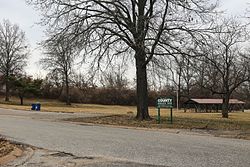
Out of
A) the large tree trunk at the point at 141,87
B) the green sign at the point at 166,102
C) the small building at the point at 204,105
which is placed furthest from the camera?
the small building at the point at 204,105

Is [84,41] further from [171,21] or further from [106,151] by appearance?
[106,151]

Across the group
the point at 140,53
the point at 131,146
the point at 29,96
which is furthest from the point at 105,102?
the point at 131,146

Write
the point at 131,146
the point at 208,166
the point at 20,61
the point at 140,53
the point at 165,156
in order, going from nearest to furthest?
1. the point at 208,166
2. the point at 165,156
3. the point at 131,146
4. the point at 140,53
5. the point at 20,61

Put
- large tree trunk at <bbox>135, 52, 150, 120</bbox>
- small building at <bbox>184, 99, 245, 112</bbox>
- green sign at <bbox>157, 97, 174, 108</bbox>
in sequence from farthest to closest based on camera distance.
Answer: small building at <bbox>184, 99, 245, 112</bbox>, large tree trunk at <bbox>135, 52, 150, 120</bbox>, green sign at <bbox>157, 97, 174, 108</bbox>

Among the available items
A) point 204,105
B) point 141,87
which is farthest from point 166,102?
point 204,105

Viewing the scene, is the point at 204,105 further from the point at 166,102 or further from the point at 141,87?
the point at 166,102

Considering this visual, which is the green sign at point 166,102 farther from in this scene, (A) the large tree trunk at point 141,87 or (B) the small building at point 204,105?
(B) the small building at point 204,105

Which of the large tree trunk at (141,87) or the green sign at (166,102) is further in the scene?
the large tree trunk at (141,87)

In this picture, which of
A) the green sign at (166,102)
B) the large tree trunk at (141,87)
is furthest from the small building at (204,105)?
the green sign at (166,102)

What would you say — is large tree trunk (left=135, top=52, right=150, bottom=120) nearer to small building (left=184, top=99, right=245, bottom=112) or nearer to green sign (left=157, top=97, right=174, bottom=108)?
green sign (left=157, top=97, right=174, bottom=108)

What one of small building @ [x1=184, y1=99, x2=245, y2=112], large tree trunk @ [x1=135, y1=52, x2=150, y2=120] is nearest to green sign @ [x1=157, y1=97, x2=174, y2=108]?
large tree trunk @ [x1=135, y1=52, x2=150, y2=120]

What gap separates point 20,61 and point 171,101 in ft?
197

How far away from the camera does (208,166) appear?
31.7 ft

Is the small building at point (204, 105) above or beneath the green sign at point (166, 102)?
above
